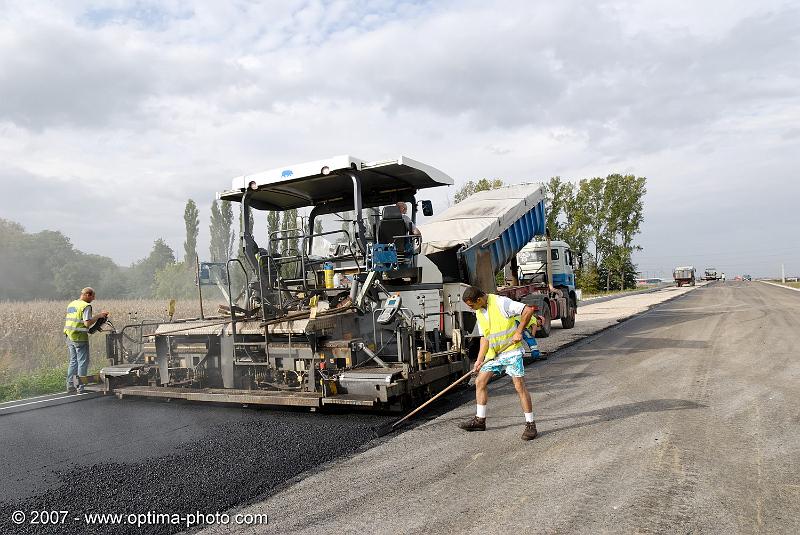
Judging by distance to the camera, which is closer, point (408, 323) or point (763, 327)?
point (408, 323)

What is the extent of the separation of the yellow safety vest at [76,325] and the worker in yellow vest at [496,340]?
18.9 feet

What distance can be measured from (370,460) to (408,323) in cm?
206

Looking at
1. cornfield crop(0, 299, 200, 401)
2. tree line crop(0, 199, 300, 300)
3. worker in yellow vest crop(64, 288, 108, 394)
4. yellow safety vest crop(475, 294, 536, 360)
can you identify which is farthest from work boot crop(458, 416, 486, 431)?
tree line crop(0, 199, 300, 300)

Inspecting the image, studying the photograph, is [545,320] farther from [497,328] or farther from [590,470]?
[590,470]

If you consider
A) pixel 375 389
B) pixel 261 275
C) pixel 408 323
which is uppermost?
pixel 261 275

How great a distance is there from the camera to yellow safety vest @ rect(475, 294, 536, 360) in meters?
5.08

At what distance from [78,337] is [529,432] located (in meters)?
6.41

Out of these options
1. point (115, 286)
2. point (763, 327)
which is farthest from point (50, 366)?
point (115, 286)

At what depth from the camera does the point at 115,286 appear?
44281 mm

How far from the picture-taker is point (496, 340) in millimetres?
5102

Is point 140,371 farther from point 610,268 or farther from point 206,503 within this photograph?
point 610,268

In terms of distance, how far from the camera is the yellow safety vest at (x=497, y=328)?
5082 mm

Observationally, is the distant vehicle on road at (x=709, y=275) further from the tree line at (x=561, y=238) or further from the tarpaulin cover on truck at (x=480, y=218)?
the tarpaulin cover on truck at (x=480, y=218)

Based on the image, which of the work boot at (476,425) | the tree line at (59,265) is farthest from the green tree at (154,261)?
the work boot at (476,425)
